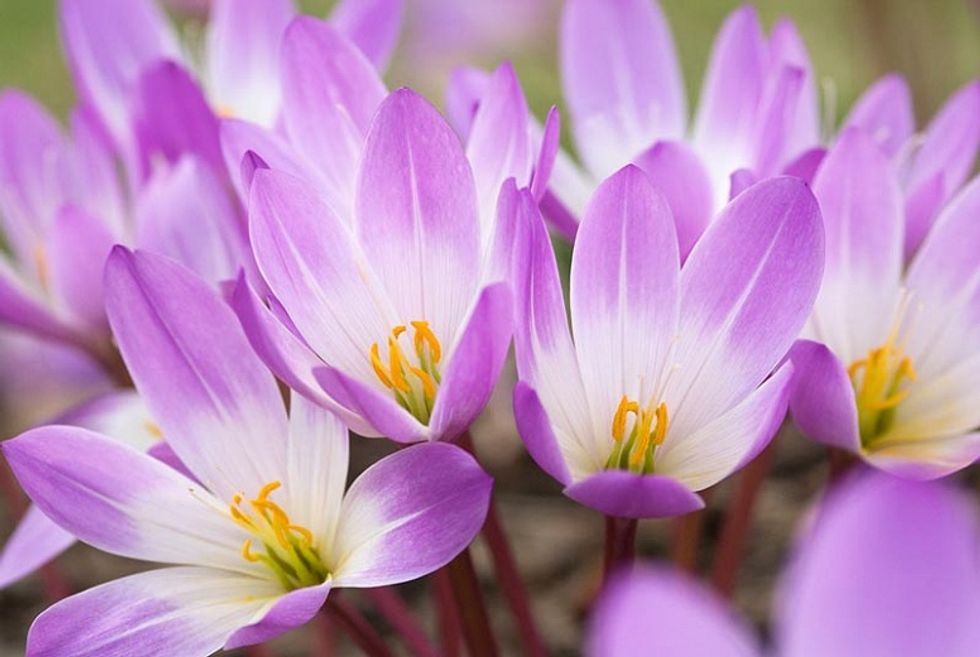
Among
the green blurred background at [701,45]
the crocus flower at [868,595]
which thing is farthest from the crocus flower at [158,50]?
the green blurred background at [701,45]

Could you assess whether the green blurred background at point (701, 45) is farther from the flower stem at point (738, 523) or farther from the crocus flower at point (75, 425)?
the crocus flower at point (75, 425)

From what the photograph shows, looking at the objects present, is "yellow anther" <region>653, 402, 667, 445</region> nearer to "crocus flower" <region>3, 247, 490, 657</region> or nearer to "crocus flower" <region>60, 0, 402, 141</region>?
"crocus flower" <region>3, 247, 490, 657</region>

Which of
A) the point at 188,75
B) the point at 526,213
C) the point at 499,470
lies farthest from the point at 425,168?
the point at 499,470

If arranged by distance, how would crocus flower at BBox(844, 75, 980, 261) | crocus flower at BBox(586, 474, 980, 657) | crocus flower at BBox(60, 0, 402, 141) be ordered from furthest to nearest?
crocus flower at BBox(60, 0, 402, 141) < crocus flower at BBox(844, 75, 980, 261) < crocus flower at BBox(586, 474, 980, 657)

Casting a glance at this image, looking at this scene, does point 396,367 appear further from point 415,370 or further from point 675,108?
point 675,108

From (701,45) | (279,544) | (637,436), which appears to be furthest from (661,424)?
(701,45)

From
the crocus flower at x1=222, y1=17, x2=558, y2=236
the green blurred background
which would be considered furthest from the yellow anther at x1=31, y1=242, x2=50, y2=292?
the green blurred background

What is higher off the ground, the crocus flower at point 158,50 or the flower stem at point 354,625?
the crocus flower at point 158,50
